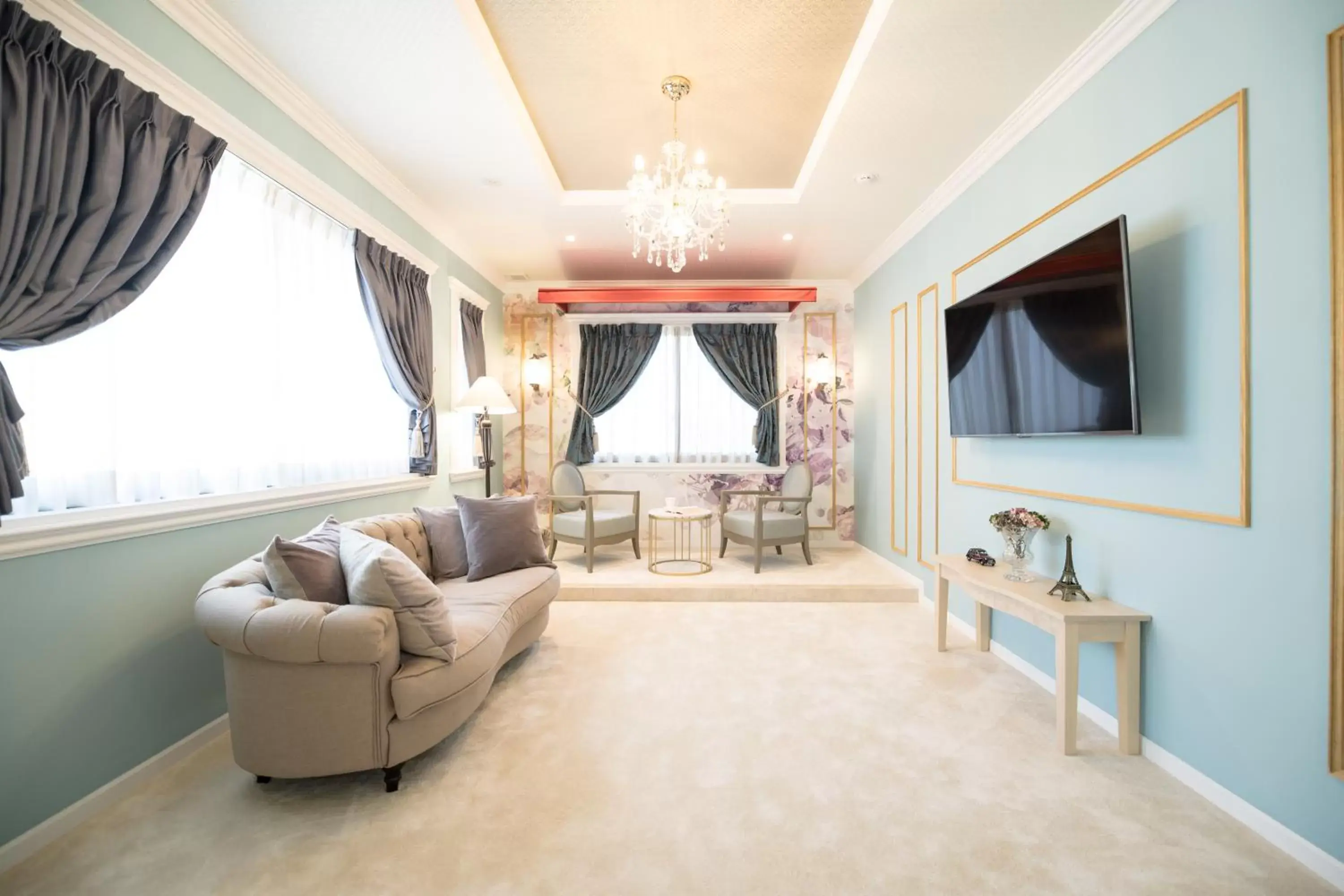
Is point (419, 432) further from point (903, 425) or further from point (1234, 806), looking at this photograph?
point (1234, 806)

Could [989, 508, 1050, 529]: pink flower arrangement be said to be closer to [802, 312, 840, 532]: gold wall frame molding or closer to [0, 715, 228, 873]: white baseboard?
[802, 312, 840, 532]: gold wall frame molding

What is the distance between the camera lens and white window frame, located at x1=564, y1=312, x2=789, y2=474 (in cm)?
578

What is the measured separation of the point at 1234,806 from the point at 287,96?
4.55 meters

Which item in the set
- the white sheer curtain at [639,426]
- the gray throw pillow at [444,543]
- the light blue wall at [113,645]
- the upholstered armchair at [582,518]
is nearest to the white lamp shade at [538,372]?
the white sheer curtain at [639,426]

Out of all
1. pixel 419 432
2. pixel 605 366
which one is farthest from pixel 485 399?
pixel 605 366

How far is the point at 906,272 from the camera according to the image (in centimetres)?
427

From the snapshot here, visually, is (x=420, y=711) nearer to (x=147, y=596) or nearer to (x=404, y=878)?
(x=404, y=878)

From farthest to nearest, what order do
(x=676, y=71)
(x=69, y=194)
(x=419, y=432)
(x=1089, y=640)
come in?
(x=419, y=432), (x=676, y=71), (x=1089, y=640), (x=69, y=194)

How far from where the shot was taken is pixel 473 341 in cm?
486

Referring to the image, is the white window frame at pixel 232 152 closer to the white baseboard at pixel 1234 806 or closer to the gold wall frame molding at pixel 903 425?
the white baseboard at pixel 1234 806

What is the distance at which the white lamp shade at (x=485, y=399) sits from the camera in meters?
4.16

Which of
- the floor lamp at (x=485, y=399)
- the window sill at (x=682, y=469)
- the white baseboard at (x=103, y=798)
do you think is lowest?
the white baseboard at (x=103, y=798)

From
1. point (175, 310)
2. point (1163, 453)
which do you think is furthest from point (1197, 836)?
point (175, 310)

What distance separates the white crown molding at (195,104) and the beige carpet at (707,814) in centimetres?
243
